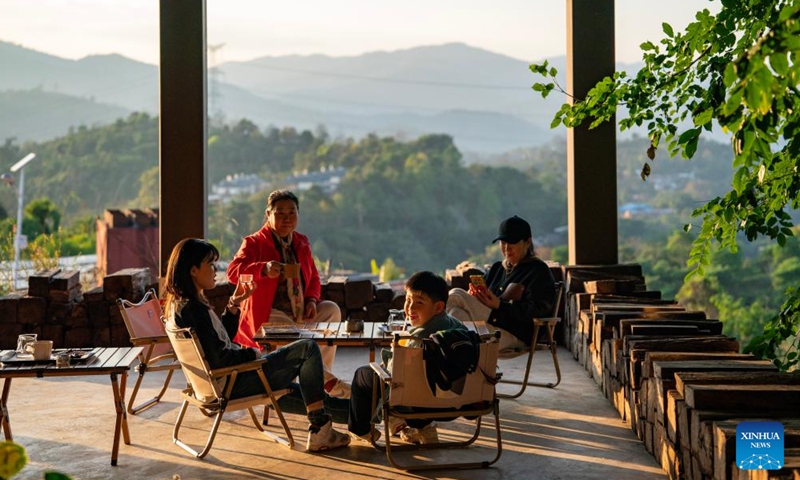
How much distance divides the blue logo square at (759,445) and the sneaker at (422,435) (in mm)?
1928

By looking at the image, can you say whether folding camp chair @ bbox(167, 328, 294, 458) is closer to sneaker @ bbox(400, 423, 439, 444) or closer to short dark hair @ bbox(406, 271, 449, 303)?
sneaker @ bbox(400, 423, 439, 444)

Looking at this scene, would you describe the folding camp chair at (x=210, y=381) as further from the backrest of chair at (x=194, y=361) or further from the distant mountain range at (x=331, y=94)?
the distant mountain range at (x=331, y=94)

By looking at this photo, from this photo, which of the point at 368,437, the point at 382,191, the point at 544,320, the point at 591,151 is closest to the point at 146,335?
the point at 368,437

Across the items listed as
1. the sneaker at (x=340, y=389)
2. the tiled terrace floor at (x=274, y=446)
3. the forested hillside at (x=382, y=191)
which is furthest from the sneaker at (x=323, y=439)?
the forested hillside at (x=382, y=191)

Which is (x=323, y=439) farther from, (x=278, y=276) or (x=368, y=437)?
(x=278, y=276)

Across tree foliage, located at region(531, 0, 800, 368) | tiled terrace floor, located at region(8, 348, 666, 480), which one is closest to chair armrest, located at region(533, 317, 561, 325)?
tiled terrace floor, located at region(8, 348, 666, 480)

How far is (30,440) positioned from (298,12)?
206 feet

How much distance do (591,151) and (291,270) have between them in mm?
3089

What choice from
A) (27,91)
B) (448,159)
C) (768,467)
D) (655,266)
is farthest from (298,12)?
Result: (768,467)

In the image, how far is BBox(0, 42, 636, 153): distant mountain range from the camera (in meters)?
50.2

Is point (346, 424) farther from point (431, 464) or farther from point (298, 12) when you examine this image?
point (298, 12)

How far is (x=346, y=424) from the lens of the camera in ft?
18.1

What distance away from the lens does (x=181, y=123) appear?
773 centimetres

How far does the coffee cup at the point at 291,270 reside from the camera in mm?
5785
